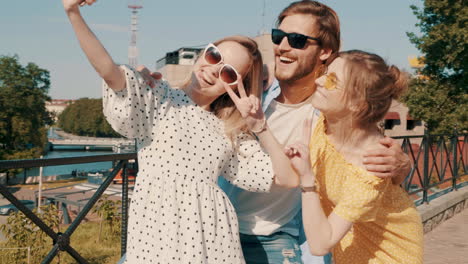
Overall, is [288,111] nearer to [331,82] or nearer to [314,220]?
[331,82]

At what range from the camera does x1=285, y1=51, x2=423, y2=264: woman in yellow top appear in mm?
1705

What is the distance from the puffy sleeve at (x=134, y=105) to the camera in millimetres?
1671

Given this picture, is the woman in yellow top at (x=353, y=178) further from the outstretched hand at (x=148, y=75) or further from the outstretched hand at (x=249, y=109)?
the outstretched hand at (x=148, y=75)

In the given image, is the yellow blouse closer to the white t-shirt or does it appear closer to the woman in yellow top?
the woman in yellow top

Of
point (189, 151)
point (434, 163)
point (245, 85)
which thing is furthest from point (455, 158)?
point (189, 151)

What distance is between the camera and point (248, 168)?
6.60 ft

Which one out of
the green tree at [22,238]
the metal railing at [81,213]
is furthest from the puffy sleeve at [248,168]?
the green tree at [22,238]

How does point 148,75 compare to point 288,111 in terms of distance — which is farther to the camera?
point 288,111

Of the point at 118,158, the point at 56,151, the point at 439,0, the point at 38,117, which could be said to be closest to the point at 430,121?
the point at 439,0

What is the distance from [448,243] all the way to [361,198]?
4790 mm

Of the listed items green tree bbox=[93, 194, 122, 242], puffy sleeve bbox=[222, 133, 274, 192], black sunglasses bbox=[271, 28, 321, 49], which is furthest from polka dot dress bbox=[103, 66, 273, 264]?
green tree bbox=[93, 194, 122, 242]

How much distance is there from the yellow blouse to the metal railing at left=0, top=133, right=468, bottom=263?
1445mm

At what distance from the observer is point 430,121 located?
22.5m

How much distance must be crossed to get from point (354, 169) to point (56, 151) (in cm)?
13398
